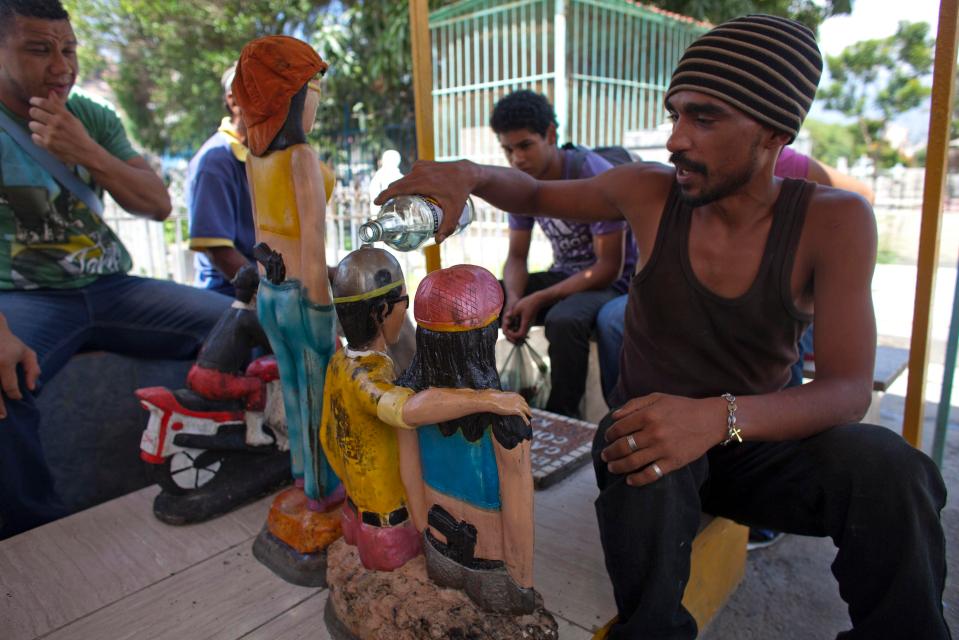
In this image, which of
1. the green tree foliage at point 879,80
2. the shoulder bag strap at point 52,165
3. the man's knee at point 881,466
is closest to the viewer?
the man's knee at point 881,466

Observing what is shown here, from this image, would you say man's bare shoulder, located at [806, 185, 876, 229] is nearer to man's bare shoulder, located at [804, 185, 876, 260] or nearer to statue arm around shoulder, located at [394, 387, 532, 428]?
man's bare shoulder, located at [804, 185, 876, 260]

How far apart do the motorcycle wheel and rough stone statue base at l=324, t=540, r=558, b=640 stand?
85 cm

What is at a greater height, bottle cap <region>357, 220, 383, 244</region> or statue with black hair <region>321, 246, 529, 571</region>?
bottle cap <region>357, 220, 383, 244</region>

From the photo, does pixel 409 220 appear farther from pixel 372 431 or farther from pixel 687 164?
pixel 687 164

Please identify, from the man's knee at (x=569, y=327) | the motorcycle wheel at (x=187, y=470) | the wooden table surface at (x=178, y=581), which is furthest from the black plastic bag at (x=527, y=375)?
the motorcycle wheel at (x=187, y=470)

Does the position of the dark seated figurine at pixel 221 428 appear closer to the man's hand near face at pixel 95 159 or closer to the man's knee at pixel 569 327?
the man's hand near face at pixel 95 159

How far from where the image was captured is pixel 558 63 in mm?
8164

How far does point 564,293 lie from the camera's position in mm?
3404

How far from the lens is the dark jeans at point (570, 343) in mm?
3203

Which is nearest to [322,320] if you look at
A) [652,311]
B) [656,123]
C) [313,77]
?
[313,77]

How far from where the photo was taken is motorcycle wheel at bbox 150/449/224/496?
213cm

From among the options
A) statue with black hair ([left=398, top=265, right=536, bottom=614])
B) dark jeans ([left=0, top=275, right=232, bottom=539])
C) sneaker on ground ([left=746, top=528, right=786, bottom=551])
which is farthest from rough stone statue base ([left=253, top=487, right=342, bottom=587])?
sneaker on ground ([left=746, top=528, right=786, bottom=551])

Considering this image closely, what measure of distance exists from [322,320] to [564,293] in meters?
1.87

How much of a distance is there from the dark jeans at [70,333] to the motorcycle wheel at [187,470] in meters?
0.48
